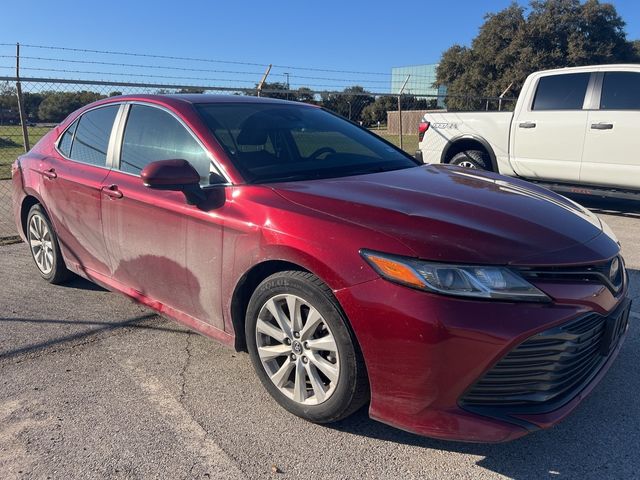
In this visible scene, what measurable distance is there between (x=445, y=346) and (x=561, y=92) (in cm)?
652

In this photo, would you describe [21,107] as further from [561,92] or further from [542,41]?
[542,41]

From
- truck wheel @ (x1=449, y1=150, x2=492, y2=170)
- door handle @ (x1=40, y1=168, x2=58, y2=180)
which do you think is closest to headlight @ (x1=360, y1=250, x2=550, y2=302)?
door handle @ (x1=40, y1=168, x2=58, y2=180)

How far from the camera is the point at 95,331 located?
392 cm

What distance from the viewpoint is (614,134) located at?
6910 millimetres

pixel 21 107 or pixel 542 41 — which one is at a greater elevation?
pixel 542 41

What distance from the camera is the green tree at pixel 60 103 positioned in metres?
8.21

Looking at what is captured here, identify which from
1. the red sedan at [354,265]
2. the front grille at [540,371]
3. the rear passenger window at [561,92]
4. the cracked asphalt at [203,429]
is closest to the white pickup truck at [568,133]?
the rear passenger window at [561,92]

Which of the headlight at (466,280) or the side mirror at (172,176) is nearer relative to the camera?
the headlight at (466,280)

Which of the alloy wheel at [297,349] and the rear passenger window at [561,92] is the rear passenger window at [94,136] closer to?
the alloy wheel at [297,349]

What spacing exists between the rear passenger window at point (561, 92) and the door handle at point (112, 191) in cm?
617

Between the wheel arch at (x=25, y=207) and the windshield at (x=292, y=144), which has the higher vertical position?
the windshield at (x=292, y=144)

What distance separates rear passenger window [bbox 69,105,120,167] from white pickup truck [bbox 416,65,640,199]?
19.1 ft

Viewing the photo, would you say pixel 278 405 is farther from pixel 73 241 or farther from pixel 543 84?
pixel 543 84

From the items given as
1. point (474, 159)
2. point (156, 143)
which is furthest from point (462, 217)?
point (474, 159)
